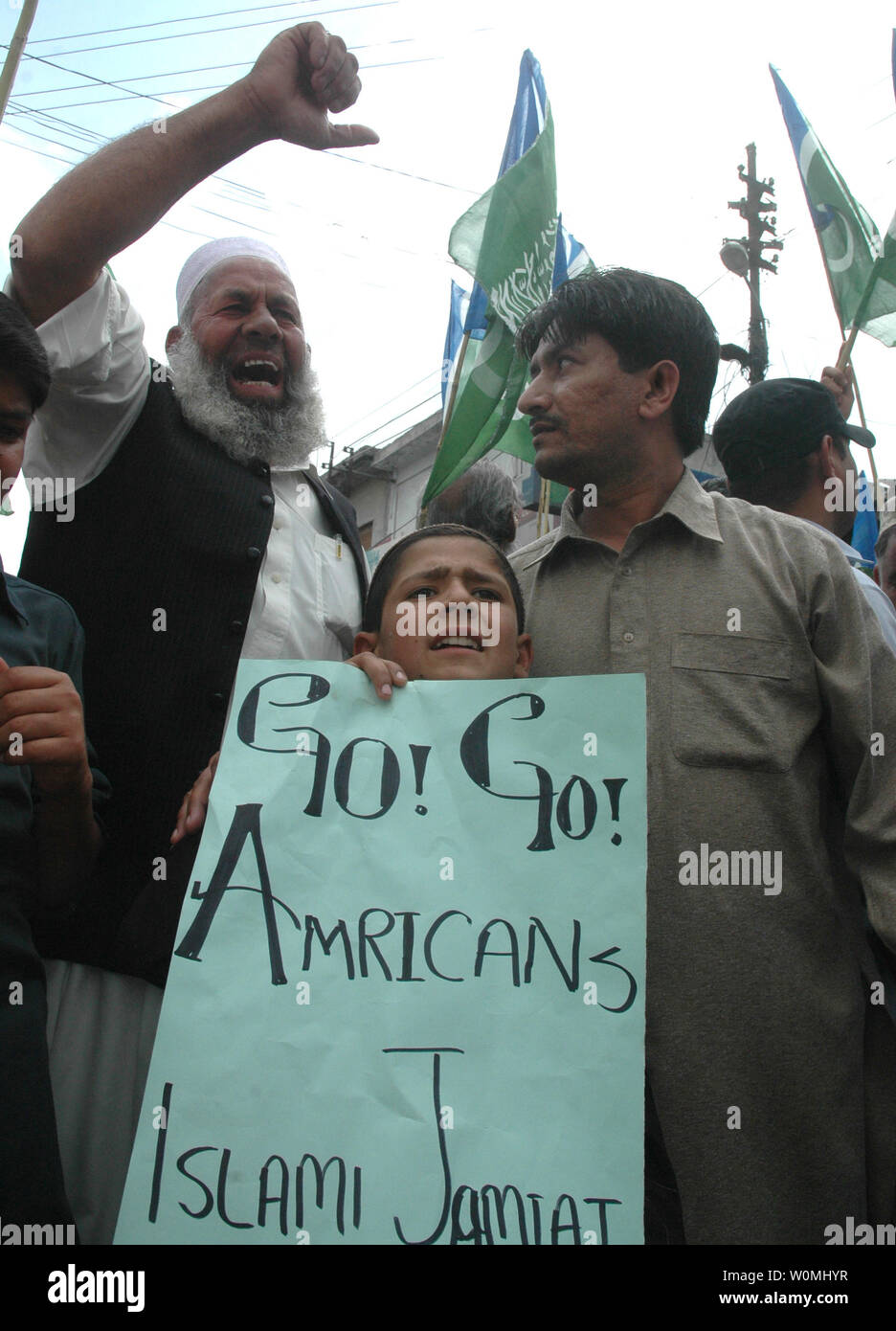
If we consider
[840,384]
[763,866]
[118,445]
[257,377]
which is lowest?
[763,866]

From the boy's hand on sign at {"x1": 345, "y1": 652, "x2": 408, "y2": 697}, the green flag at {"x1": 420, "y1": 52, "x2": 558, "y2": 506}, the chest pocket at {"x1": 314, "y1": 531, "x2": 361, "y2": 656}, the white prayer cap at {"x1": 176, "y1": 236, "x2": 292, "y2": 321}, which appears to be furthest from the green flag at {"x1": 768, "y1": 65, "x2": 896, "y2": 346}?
the boy's hand on sign at {"x1": 345, "y1": 652, "x2": 408, "y2": 697}

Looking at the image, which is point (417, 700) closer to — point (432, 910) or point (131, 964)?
point (432, 910)

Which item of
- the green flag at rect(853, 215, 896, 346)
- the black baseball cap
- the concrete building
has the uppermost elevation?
the concrete building

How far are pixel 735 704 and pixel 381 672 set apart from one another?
582 mm

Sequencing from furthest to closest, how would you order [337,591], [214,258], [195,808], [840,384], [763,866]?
[840,384] → [214,258] → [337,591] → [763,866] → [195,808]

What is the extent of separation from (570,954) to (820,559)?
0.89 m

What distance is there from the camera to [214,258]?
2432 millimetres

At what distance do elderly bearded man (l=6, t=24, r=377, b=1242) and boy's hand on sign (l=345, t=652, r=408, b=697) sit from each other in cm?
36

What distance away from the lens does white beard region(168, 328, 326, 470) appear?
209 centimetres

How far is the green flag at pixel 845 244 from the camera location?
428 cm

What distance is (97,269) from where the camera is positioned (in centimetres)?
167

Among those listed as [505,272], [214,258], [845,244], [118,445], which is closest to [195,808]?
[118,445]

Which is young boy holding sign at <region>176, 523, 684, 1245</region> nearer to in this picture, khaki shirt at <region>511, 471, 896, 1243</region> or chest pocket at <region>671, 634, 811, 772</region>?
khaki shirt at <region>511, 471, 896, 1243</region>

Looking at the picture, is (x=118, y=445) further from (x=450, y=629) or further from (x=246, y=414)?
(x=450, y=629)
